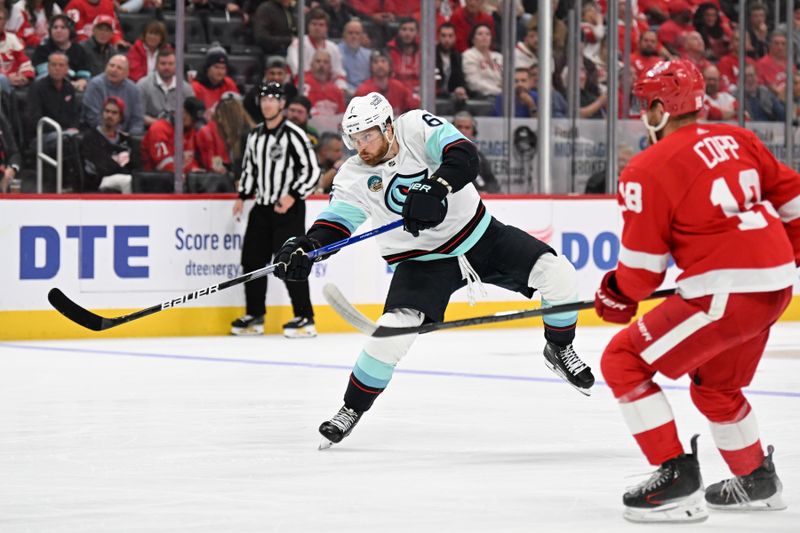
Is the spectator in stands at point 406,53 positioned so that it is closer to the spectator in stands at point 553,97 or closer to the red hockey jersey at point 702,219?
the spectator in stands at point 553,97

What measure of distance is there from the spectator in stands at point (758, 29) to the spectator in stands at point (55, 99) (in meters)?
4.97

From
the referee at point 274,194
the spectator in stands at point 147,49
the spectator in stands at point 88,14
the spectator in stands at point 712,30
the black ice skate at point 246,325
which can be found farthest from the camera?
the spectator in stands at point 712,30

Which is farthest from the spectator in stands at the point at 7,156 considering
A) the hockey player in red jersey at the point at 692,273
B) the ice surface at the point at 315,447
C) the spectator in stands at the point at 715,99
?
the hockey player in red jersey at the point at 692,273

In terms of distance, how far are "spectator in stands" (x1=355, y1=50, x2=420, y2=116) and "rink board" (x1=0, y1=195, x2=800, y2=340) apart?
2.86 ft

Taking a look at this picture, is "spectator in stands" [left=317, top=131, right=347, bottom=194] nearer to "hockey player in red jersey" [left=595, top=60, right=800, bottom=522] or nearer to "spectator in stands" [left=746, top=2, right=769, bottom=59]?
"spectator in stands" [left=746, top=2, right=769, bottom=59]

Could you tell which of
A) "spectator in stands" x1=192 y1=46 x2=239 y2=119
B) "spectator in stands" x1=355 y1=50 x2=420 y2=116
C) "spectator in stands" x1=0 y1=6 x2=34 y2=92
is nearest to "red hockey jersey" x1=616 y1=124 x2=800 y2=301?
"spectator in stands" x1=192 y1=46 x2=239 y2=119

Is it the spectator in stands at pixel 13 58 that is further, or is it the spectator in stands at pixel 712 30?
the spectator in stands at pixel 712 30

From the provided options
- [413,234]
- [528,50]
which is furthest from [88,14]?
[413,234]

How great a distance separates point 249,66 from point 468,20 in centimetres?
157

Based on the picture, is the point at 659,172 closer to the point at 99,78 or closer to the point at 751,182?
the point at 751,182

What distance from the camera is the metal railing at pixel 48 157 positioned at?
26.4 feet

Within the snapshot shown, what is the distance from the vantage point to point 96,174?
26.9ft

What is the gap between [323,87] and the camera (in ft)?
29.5

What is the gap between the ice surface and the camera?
313 centimetres
